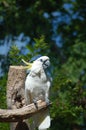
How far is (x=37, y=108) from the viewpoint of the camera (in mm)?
3316

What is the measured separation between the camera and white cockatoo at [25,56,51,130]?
3.32 meters

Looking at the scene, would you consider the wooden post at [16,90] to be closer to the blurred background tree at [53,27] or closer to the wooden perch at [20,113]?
the wooden perch at [20,113]

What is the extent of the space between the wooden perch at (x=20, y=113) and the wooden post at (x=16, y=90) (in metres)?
0.17

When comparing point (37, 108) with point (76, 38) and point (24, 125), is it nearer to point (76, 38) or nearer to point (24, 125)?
point (24, 125)

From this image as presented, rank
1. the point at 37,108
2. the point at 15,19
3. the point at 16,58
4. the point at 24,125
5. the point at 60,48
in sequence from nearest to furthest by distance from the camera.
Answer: the point at 37,108 → the point at 24,125 → the point at 16,58 → the point at 15,19 → the point at 60,48

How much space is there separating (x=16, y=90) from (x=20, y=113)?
237 millimetres

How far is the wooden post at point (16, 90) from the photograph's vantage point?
139 inches

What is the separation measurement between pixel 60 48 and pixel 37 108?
672 centimetres

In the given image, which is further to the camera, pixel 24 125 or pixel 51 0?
pixel 51 0

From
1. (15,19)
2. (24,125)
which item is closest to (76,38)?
(15,19)

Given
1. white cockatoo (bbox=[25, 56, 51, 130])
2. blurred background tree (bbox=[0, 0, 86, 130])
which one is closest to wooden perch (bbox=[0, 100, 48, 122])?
white cockatoo (bbox=[25, 56, 51, 130])

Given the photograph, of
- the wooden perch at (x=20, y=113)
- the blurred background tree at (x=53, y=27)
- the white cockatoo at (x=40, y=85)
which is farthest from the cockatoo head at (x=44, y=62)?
the blurred background tree at (x=53, y=27)

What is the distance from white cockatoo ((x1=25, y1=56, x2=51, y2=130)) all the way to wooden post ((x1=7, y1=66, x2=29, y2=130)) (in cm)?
17

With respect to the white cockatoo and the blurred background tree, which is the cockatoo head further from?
the blurred background tree
